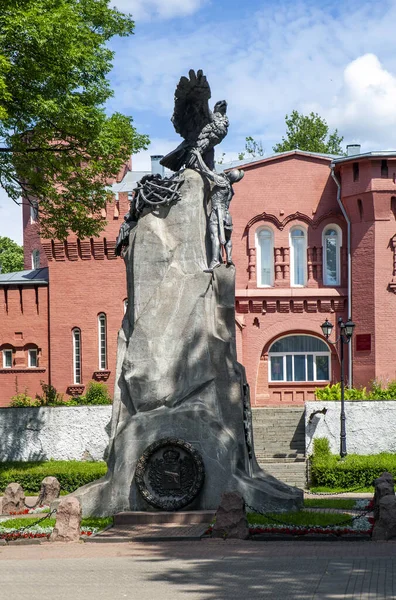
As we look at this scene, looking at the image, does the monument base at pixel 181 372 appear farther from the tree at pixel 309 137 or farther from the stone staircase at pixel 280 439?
the tree at pixel 309 137

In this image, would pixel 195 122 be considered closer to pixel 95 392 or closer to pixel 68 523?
pixel 68 523

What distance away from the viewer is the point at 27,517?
58.1 ft

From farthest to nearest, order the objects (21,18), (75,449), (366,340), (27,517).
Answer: (366,340) → (75,449) → (21,18) → (27,517)

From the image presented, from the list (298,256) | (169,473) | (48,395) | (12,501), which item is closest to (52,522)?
(169,473)

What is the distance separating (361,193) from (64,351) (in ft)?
41.6

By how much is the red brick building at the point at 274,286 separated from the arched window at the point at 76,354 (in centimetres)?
4

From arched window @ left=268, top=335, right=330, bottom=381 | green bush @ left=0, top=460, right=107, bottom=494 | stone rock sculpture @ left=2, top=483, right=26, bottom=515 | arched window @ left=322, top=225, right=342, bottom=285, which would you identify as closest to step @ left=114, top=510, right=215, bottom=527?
stone rock sculpture @ left=2, top=483, right=26, bottom=515

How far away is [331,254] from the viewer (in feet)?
133

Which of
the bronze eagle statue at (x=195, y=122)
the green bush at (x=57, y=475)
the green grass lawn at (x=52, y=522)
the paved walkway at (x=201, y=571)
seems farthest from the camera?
the green bush at (x=57, y=475)

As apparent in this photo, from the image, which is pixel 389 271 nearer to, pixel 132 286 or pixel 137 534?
pixel 132 286

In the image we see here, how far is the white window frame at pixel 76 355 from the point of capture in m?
40.8

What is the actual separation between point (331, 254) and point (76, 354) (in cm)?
1050

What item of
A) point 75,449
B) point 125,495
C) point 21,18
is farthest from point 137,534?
point 75,449

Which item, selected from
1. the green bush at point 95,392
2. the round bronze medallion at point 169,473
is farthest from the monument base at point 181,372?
the green bush at point 95,392
